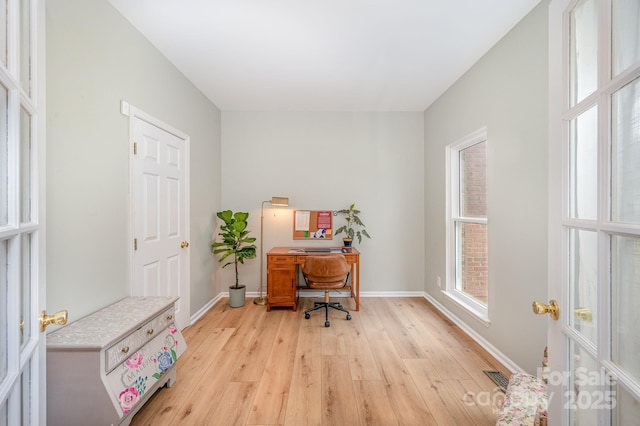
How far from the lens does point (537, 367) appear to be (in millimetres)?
1841

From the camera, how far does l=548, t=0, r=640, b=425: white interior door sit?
605mm

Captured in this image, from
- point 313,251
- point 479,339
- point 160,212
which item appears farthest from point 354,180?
point 160,212

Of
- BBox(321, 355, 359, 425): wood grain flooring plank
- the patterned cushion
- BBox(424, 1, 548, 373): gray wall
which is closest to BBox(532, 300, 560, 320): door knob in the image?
the patterned cushion

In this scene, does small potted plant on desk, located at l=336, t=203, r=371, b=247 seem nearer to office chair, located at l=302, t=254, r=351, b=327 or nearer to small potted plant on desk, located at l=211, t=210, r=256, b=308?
office chair, located at l=302, t=254, r=351, b=327

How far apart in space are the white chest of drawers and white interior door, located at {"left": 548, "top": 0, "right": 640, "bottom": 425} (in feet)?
6.32

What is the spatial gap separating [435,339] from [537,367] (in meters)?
0.92

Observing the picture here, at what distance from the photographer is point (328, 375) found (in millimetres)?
2088

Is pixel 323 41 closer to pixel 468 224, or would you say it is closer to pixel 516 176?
pixel 516 176

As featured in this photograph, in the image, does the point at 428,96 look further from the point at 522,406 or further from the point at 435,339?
the point at 522,406

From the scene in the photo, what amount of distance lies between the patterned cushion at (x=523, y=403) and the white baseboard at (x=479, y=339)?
54cm

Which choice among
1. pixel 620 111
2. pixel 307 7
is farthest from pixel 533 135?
pixel 307 7

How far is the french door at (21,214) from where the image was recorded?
0.69m

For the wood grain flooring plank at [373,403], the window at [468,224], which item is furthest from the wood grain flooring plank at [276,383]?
the window at [468,224]

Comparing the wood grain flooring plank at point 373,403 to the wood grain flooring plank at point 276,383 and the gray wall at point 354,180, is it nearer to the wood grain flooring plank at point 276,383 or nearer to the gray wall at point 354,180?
the wood grain flooring plank at point 276,383
